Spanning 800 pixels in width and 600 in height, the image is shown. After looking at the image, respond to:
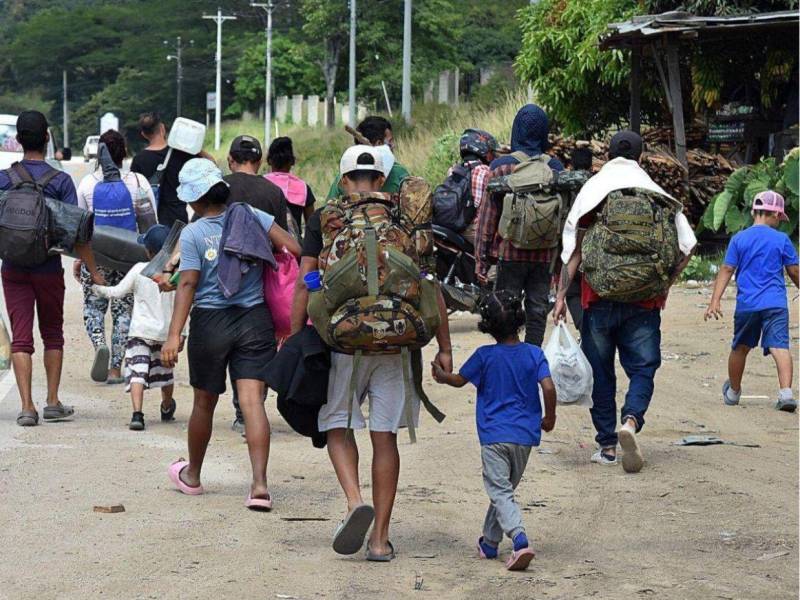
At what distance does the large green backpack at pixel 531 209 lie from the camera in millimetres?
9875

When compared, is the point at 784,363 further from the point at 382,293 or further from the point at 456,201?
the point at 382,293

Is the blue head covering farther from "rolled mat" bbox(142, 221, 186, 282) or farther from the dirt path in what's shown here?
"rolled mat" bbox(142, 221, 186, 282)

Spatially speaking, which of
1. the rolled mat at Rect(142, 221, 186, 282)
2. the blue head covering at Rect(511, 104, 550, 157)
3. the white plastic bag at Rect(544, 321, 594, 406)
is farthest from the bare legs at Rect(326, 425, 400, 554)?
the blue head covering at Rect(511, 104, 550, 157)

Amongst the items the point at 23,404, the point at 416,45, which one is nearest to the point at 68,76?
the point at 416,45

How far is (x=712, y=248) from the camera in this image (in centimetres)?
2044

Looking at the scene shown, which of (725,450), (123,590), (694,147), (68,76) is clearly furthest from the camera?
(68,76)

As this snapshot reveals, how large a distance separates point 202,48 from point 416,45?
45673 millimetres

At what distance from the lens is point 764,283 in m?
10.9

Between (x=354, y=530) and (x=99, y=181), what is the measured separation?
5795 millimetres

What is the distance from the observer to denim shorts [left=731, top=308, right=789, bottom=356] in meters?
10.9

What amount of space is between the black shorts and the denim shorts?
4.47 m

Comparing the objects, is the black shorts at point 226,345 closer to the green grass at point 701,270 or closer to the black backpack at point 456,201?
the black backpack at point 456,201

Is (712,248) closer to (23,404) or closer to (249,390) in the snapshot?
(23,404)

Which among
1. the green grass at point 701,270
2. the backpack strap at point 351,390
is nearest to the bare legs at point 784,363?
the backpack strap at point 351,390
